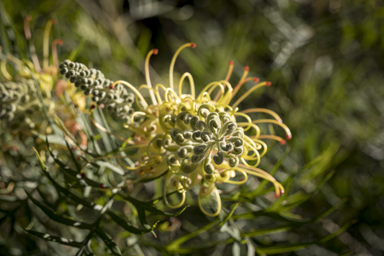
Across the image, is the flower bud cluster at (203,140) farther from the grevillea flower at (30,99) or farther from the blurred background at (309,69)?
the blurred background at (309,69)

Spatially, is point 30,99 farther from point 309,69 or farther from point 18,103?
point 309,69

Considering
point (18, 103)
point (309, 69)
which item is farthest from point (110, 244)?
point (309, 69)

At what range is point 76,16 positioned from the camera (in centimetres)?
104

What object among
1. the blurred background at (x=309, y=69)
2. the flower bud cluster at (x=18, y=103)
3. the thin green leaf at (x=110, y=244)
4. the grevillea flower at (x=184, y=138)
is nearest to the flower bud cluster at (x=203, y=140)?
the grevillea flower at (x=184, y=138)

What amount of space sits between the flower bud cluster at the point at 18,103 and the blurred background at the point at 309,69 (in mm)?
345

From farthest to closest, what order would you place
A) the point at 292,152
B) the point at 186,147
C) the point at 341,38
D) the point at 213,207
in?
1. the point at 341,38
2. the point at 292,152
3. the point at 213,207
4. the point at 186,147

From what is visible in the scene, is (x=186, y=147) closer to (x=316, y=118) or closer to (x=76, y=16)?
(x=316, y=118)

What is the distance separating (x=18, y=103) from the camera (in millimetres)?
550

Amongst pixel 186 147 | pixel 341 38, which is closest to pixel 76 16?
pixel 186 147

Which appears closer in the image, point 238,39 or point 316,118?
point 316,118

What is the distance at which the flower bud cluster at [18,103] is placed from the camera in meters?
0.51

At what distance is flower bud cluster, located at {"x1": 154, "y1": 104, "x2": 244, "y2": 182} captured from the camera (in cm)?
41

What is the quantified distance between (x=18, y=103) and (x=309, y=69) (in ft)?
3.38

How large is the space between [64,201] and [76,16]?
752 millimetres
